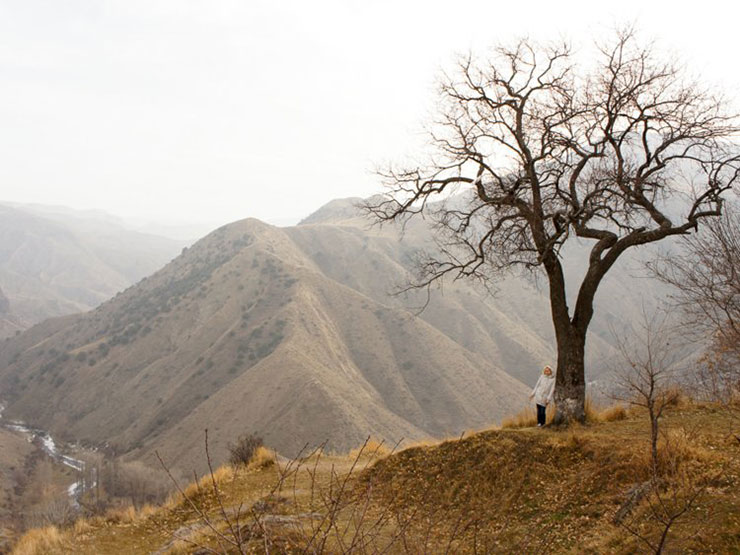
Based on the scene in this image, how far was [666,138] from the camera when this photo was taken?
8961 millimetres

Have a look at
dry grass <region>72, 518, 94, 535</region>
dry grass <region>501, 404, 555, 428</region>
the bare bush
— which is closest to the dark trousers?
dry grass <region>501, 404, 555, 428</region>

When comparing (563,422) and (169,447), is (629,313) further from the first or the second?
(563,422)

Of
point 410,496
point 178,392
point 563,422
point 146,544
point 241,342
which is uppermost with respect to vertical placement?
point 563,422

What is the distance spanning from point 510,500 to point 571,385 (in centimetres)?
287

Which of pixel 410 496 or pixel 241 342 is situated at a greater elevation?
pixel 410 496

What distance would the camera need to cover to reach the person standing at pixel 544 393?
954 centimetres

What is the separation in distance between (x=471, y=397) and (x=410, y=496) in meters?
66.2

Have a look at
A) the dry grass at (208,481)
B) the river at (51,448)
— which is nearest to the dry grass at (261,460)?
the dry grass at (208,481)

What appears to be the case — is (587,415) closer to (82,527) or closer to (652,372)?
(652,372)

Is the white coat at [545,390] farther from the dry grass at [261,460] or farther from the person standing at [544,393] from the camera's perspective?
the dry grass at [261,460]

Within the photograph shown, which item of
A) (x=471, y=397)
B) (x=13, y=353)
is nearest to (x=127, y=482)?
(x=471, y=397)

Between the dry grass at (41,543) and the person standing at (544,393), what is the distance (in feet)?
29.1

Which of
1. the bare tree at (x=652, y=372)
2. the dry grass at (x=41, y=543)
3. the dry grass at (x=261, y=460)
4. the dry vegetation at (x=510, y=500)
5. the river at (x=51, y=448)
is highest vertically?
the bare tree at (x=652, y=372)

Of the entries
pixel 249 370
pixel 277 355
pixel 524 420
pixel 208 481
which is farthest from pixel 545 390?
pixel 249 370
